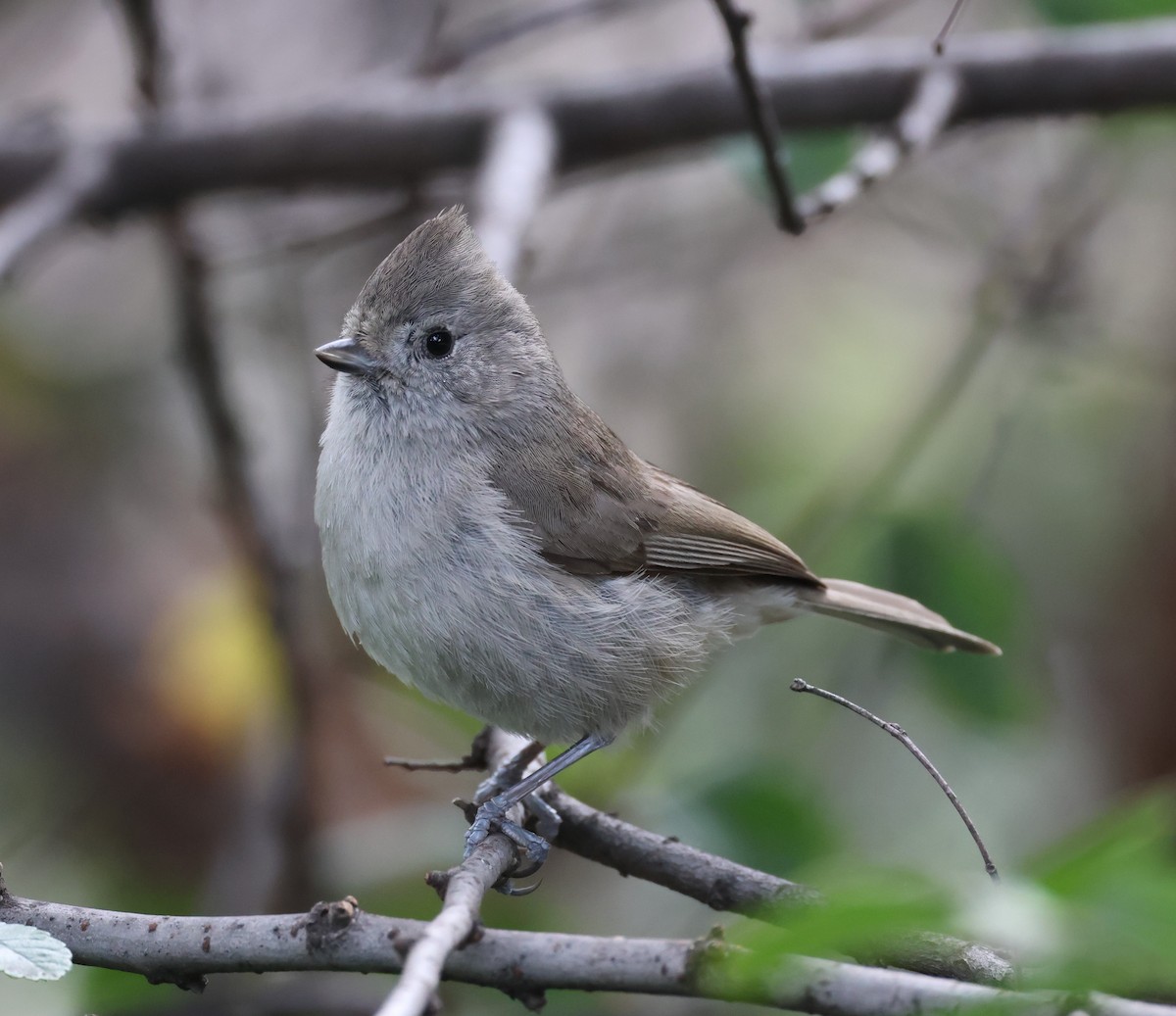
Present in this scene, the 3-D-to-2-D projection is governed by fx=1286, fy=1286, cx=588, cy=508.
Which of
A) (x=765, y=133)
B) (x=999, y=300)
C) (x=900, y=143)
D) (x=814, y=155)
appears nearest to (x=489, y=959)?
(x=765, y=133)

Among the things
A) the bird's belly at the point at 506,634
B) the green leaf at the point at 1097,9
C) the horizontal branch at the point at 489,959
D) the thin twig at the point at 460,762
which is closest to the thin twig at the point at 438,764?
the thin twig at the point at 460,762

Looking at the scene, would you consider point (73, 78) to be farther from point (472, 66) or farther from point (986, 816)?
point (986, 816)

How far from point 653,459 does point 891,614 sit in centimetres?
405

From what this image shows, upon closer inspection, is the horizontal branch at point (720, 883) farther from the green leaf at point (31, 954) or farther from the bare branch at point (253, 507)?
the bare branch at point (253, 507)

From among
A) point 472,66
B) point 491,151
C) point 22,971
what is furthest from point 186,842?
point 22,971

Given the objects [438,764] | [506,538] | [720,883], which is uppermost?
[506,538]

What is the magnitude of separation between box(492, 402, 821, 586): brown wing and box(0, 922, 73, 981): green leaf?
1667 millimetres

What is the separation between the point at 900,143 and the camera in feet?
12.4

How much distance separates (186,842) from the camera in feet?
20.5

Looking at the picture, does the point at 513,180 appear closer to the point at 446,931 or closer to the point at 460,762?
the point at 460,762

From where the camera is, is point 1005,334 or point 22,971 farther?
point 1005,334

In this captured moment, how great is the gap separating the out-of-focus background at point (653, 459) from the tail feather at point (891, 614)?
0.81 ft

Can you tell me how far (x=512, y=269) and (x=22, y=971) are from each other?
100 inches

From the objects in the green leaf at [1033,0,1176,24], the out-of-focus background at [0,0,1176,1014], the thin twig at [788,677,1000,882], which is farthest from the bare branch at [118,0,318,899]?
the green leaf at [1033,0,1176,24]
